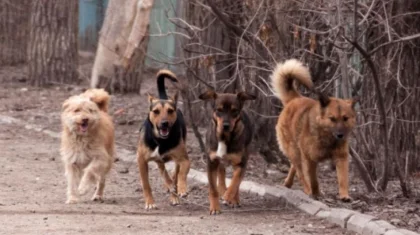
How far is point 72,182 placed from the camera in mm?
11000

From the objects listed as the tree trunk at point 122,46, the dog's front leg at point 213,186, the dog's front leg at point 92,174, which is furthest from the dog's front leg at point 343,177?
the tree trunk at point 122,46

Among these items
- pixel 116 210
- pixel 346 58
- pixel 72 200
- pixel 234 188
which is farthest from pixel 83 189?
pixel 346 58

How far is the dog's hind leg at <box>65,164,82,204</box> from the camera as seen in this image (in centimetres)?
1086

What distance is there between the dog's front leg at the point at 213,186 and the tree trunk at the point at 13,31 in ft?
54.4

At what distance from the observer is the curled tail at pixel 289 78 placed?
36.5ft

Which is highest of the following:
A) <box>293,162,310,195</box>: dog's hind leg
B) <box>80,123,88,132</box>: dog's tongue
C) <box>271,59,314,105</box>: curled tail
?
<box>271,59,314,105</box>: curled tail

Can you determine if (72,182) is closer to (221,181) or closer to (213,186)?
(221,181)

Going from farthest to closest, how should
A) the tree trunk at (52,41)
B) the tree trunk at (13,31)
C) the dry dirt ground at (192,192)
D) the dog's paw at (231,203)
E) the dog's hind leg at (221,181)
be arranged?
the tree trunk at (13,31) → the tree trunk at (52,41) → the dog's hind leg at (221,181) → the dog's paw at (231,203) → the dry dirt ground at (192,192)

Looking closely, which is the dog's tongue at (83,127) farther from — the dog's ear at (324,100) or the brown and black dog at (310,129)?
the dog's ear at (324,100)

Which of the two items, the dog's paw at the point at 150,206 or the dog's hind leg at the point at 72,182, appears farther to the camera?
the dog's hind leg at the point at 72,182

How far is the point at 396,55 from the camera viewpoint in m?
12.1

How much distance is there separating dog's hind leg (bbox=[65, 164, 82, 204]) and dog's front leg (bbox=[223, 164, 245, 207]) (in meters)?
1.52

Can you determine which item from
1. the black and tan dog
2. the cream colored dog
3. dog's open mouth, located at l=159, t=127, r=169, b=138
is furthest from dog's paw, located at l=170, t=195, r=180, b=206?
the cream colored dog

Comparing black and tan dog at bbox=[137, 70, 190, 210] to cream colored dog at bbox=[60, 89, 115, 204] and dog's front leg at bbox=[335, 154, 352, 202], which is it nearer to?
cream colored dog at bbox=[60, 89, 115, 204]
